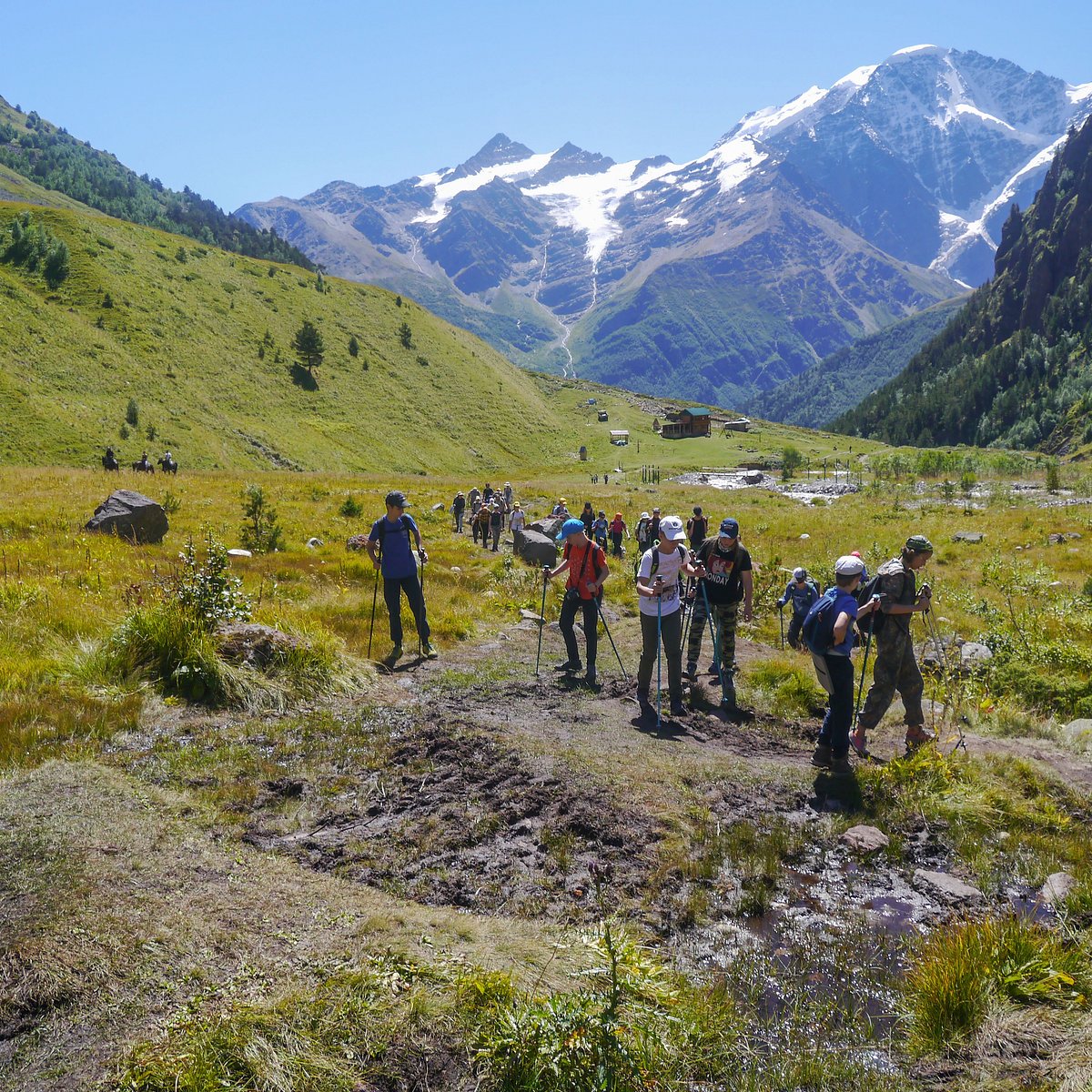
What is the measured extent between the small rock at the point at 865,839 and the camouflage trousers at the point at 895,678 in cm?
208

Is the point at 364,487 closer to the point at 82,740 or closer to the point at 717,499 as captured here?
the point at 717,499

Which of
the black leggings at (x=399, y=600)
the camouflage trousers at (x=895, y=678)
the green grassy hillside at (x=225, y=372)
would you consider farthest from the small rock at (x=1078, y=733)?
the green grassy hillside at (x=225, y=372)

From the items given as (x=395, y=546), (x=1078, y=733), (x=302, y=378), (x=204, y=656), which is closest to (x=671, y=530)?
(x=395, y=546)

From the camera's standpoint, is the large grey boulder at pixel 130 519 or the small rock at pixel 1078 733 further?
the large grey boulder at pixel 130 519

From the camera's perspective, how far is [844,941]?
16.9 ft

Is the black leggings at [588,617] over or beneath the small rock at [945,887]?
over

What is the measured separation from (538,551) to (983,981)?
59.1 ft

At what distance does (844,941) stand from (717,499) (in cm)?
4594

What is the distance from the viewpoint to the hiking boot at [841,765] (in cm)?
800

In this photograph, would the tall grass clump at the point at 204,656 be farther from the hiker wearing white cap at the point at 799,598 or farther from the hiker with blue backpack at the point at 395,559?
the hiker wearing white cap at the point at 799,598

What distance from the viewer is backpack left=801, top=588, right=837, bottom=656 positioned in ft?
25.9

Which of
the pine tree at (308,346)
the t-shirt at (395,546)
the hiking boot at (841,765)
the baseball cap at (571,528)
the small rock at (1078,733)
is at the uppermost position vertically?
the pine tree at (308,346)

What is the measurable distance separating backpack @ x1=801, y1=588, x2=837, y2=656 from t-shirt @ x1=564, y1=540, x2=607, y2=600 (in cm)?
386

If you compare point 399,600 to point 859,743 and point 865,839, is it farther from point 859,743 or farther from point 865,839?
point 865,839
